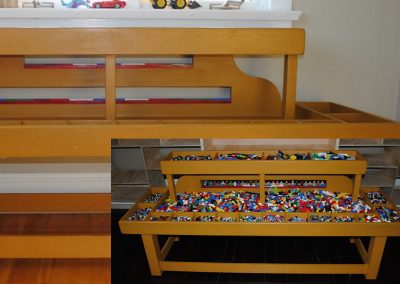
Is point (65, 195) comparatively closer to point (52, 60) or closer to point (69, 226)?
point (69, 226)

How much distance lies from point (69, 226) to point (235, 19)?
96 cm

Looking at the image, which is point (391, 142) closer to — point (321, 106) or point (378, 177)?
point (378, 177)

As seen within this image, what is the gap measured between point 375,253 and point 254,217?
0.88 feet

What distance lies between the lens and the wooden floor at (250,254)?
0.97 m

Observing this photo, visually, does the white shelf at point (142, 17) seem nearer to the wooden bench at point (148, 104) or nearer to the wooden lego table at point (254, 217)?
the wooden bench at point (148, 104)

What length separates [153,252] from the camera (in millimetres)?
989

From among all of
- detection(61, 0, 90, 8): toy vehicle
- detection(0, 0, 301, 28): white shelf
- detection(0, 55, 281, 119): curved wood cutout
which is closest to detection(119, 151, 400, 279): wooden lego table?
detection(0, 55, 281, 119): curved wood cutout

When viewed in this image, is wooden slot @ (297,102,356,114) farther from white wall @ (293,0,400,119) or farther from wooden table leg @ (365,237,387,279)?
wooden table leg @ (365,237,387,279)

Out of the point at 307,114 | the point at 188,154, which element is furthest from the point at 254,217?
the point at 307,114

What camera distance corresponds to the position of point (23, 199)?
1.12 m

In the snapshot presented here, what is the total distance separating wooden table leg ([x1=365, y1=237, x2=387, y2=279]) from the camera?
97 centimetres

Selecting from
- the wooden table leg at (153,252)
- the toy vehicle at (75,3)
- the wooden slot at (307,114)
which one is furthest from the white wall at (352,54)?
the wooden table leg at (153,252)

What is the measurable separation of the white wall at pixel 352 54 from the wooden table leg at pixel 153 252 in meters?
0.99

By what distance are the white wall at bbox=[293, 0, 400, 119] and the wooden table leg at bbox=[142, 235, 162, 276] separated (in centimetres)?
99
